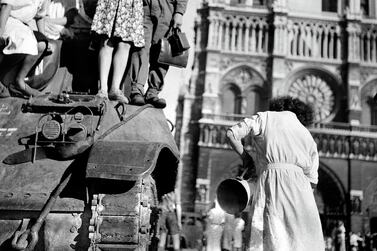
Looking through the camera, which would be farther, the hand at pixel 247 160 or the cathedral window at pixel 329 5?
the cathedral window at pixel 329 5

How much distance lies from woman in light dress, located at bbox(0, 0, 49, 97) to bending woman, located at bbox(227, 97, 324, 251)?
1.88 metres

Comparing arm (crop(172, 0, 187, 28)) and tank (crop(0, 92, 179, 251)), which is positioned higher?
arm (crop(172, 0, 187, 28))

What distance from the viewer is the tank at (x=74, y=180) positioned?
323 centimetres

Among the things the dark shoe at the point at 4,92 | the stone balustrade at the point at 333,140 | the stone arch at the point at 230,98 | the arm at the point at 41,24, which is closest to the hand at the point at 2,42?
the dark shoe at the point at 4,92

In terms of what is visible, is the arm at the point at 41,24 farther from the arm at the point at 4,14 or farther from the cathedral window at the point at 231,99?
the cathedral window at the point at 231,99

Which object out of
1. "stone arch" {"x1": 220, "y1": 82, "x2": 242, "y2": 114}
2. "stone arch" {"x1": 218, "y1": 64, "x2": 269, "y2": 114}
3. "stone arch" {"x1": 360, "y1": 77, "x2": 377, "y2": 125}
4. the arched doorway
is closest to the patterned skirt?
the arched doorway

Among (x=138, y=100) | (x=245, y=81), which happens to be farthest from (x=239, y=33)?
(x=138, y=100)

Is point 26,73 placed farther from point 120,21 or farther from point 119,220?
point 119,220

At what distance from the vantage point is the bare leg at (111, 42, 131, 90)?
4660 mm

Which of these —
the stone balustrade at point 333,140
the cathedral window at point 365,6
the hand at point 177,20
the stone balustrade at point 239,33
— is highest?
the cathedral window at point 365,6

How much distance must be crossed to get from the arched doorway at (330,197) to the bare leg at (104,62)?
2445cm

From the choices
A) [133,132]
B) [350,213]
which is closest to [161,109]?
[133,132]

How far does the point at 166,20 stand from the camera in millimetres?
5207

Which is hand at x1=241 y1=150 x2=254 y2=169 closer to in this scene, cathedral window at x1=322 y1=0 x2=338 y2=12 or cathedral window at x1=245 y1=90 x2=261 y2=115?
cathedral window at x1=245 y1=90 x2=261 y2=115
